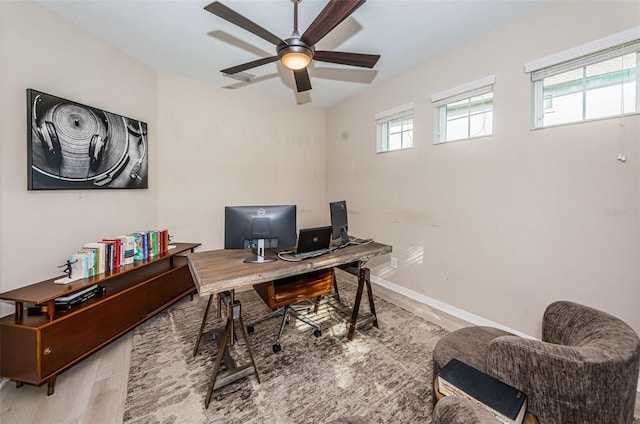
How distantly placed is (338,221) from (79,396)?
2190 millimetres

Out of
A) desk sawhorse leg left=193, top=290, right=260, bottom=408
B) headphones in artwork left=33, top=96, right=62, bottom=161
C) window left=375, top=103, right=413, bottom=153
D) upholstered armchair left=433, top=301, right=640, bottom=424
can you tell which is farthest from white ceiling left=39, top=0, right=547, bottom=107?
upholstered armchair left=433, top=301, right=640, bottom=424

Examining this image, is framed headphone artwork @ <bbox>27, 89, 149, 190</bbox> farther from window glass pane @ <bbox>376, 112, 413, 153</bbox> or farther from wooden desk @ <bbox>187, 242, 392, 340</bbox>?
window glass pane @ <bbox>376, 112, 413, 153</bbox>

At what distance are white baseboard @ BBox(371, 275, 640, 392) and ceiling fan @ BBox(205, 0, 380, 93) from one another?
258 cm

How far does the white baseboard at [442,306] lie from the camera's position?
95.7 inches

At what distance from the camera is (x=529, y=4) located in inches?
80.4

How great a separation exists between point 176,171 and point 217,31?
1785mm

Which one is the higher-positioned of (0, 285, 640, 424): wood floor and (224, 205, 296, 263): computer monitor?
(224, 205, 296, 263): computer monitor

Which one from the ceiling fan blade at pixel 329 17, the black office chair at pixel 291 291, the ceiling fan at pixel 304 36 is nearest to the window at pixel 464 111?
the ceiling fan at pixel 304 36

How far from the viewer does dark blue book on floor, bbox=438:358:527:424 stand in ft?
3.36

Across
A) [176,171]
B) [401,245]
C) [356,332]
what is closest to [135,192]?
[176,171]

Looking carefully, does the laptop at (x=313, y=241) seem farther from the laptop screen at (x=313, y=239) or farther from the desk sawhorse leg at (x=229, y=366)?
the desk sawhorse leg at (x=229, y=366)

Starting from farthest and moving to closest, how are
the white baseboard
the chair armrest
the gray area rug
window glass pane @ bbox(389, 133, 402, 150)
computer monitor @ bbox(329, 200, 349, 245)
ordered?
window glass pane @ bbox(389, 133, 402, 150)
the white baseboard
computer monitor @ bbox(329, 200, 349, 245)
the gray area rug
the chair armrest

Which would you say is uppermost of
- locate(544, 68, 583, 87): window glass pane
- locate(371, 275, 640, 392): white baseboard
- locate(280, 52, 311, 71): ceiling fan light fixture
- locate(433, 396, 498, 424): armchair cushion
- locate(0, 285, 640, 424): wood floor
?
locate(280, 52, 311, 71): ceiling fan light fixture

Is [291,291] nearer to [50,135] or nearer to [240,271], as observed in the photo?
[240,271]
